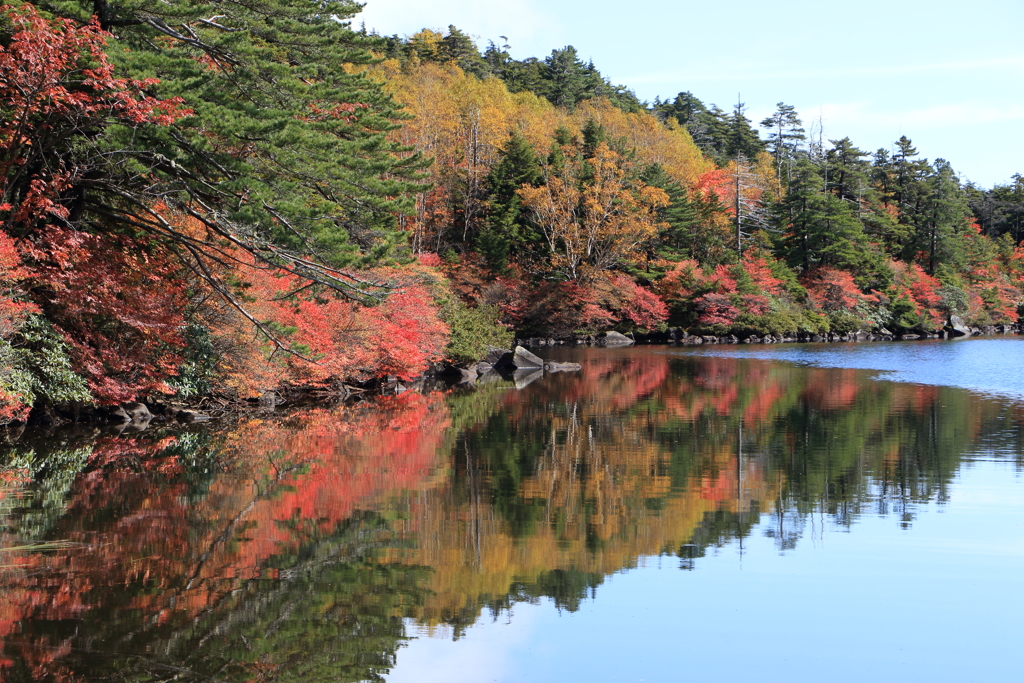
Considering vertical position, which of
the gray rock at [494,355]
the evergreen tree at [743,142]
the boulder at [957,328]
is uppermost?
the evergreen tree at [743,142]

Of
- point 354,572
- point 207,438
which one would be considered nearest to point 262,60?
point 207,438

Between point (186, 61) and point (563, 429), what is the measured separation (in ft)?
26.2

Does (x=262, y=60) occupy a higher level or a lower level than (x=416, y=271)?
higher

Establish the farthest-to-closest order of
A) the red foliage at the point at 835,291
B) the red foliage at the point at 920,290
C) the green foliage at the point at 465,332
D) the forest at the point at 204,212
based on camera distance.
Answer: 1. the red foliage at the point at 920,290
2. the red foliage at the point at 835,291
3. the green foliage at the point at 465,332
4. the forest at the point at 204,212

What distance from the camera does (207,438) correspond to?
44.6ft

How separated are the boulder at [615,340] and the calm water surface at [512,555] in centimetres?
3042

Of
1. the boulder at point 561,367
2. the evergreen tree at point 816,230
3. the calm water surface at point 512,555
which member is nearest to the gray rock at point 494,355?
the boulder at point 561,367

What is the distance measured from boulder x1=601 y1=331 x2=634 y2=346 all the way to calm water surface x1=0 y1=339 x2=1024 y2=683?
30.4m

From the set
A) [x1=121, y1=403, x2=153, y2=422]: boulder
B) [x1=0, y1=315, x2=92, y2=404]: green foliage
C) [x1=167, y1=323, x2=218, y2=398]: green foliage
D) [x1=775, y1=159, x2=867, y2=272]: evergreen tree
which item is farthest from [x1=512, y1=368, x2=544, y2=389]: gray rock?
[x1=775, y1=159, x2=867, y2=272]: evergreen tree

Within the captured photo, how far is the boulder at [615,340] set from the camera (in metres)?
44.7

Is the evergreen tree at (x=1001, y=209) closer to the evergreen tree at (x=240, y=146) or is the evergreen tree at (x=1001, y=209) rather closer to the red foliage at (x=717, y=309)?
the red foliage at (x=717, y=309)

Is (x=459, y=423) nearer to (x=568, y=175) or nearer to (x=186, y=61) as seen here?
(x=186, y=61)

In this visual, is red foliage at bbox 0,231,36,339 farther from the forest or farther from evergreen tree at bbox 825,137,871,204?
evergreen tree at bbox 825,137,871,204

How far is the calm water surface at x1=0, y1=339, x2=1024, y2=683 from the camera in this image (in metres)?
5.04
